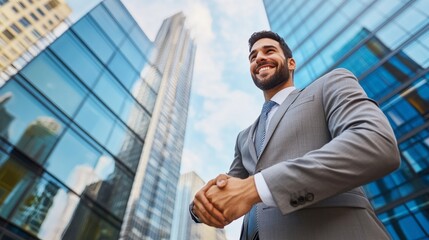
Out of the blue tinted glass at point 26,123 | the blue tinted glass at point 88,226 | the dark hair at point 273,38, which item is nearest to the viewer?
the dark hair at point 273,38

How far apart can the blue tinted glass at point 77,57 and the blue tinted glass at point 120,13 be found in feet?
10.9

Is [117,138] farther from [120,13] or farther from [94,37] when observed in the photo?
[120,13]

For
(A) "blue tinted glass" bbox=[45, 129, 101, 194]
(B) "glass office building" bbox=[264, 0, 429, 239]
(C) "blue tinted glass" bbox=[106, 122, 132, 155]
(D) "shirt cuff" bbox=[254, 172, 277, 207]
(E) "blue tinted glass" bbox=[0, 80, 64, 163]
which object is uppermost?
(D) "shirt cuff" bbox=[254, 172, 277, 207]

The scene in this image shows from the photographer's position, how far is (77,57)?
34.5ft

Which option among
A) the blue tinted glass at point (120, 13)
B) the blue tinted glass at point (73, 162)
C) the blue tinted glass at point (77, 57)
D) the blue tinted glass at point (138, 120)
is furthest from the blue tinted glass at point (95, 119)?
the blue tinted glass at point (120, 13)

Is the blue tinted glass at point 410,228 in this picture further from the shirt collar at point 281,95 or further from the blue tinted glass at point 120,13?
the blue tinted glass at point 120,13

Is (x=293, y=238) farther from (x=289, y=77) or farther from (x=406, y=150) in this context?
(x=406, y=150)

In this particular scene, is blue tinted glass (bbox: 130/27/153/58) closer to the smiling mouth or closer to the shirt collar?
the smiling mouth

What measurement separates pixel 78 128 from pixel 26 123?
1.88 meters

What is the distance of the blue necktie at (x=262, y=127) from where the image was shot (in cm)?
168

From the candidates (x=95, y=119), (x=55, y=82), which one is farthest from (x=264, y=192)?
(x=95, y=119)

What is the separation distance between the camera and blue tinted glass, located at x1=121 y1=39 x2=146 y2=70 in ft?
43.8

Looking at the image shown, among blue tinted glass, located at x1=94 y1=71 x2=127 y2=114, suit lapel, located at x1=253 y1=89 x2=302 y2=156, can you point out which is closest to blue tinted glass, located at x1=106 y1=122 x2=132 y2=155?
blue tinted glass, located at x1=94 y1=71 x2=127 y2=114

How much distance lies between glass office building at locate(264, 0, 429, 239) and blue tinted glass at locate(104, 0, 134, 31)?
11.0 meters
